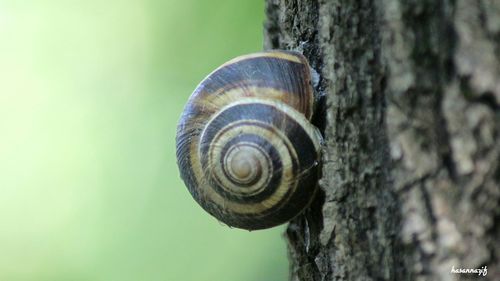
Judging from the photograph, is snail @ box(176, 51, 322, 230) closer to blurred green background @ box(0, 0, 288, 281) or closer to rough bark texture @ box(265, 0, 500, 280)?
rough bark texture @ box(265, 0, 500, 280)

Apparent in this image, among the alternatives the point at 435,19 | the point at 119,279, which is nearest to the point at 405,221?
the point at 435,19

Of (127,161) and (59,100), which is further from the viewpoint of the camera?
(59,100)

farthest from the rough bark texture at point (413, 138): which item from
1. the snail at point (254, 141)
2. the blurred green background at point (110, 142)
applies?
the blurred green background at point (110, 142)

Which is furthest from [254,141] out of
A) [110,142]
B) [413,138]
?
[110,142]

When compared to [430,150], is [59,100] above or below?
above

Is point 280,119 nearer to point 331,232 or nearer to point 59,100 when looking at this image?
point 331,232

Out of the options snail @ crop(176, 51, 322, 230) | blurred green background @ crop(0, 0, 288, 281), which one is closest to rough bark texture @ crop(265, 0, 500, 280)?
snail @ crop(176, 51, 322, 230)

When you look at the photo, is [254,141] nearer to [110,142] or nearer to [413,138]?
[413,138]

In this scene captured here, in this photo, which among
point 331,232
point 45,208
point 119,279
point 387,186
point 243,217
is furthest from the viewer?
point 45,208
